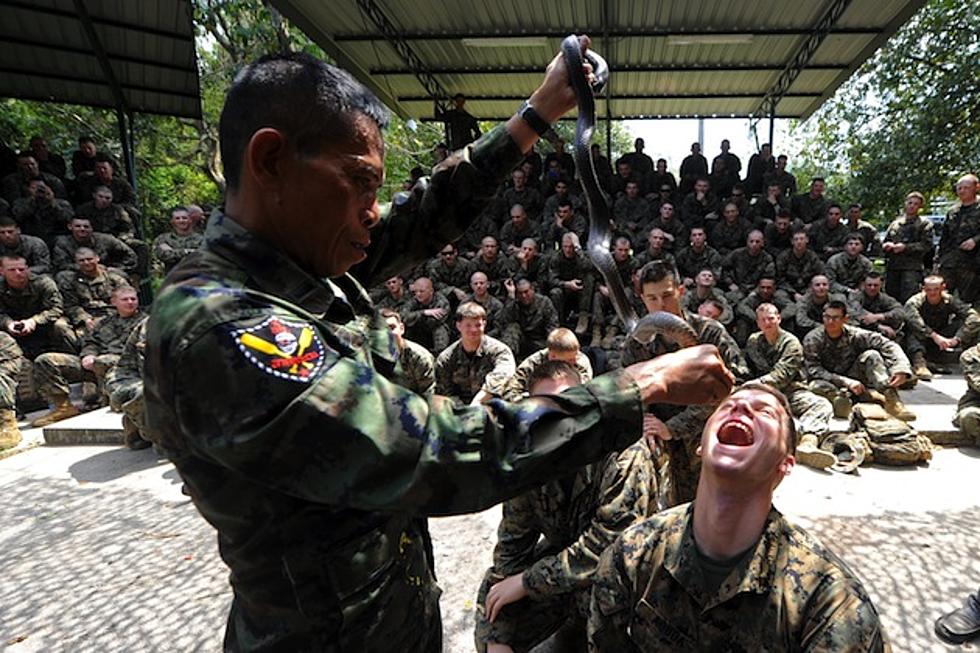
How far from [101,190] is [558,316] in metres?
7.96

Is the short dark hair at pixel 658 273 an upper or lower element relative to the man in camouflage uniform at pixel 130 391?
upper

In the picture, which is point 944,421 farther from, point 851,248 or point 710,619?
point 710,619

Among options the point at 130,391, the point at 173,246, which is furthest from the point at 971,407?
the point at 173,246

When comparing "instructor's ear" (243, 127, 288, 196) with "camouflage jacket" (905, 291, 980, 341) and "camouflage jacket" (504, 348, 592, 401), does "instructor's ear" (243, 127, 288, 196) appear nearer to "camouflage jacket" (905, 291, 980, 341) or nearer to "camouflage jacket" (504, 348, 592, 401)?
"camouflage jacket" (504, 348, 592, 401)

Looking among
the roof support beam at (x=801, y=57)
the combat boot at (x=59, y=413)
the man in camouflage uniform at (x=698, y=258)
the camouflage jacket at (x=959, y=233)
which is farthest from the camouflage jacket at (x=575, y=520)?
the camouflage jacket at (x=959, y=233)

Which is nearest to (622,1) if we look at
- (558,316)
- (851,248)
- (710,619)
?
(558,316)

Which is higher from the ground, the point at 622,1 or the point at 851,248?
the point at 622,1

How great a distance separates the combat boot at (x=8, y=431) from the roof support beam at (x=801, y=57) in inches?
444

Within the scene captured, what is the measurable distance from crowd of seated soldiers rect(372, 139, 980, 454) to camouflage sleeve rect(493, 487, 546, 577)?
365 centimetres

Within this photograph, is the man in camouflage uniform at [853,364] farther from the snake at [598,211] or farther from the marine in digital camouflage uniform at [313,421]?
the marine in digital camouflage uniform at [313,421]

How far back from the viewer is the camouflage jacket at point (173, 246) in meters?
7.83

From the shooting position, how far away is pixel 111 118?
17203 mm

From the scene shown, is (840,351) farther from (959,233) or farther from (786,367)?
(959,233)

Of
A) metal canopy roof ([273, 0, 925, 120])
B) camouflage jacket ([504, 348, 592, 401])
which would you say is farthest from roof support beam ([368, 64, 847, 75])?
camouflage jacket ([504, 348, 592, 401])
